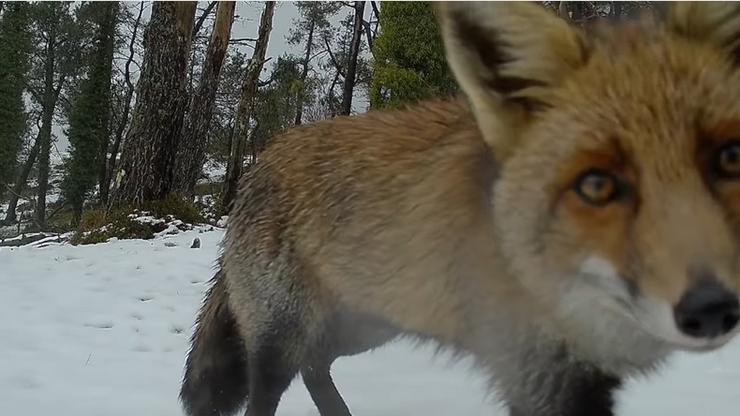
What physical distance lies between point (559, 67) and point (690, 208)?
0.53m

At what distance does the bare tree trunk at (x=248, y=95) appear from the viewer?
17.6 meters

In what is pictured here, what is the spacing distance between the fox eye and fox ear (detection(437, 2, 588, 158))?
0.44m

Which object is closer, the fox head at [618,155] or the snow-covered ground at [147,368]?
the fox head at [618,155]

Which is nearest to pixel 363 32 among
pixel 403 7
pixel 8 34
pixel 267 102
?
pixel 267 102

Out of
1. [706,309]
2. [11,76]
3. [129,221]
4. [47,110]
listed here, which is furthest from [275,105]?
[706,309]

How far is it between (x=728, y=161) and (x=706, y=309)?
42cm

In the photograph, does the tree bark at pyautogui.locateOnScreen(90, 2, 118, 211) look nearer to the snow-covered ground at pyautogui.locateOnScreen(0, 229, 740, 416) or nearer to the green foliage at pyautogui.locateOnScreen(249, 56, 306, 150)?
the green foliage at pyautogui.locateOnScreen(249, 56, 306, 150)

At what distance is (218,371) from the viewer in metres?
3.64

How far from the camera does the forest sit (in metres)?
11.2

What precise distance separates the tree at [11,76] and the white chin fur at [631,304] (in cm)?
2799

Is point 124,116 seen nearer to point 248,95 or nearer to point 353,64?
point 353,64

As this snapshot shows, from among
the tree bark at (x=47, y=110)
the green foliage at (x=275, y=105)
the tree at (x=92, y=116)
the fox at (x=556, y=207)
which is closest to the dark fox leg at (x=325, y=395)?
the fox at (x=556, y=207)

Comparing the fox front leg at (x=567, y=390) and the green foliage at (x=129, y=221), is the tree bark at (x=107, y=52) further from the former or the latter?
the fox front leg at (x=567, y=390)

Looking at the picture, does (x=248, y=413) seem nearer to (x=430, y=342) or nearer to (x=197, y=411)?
(x=197, y=411)
